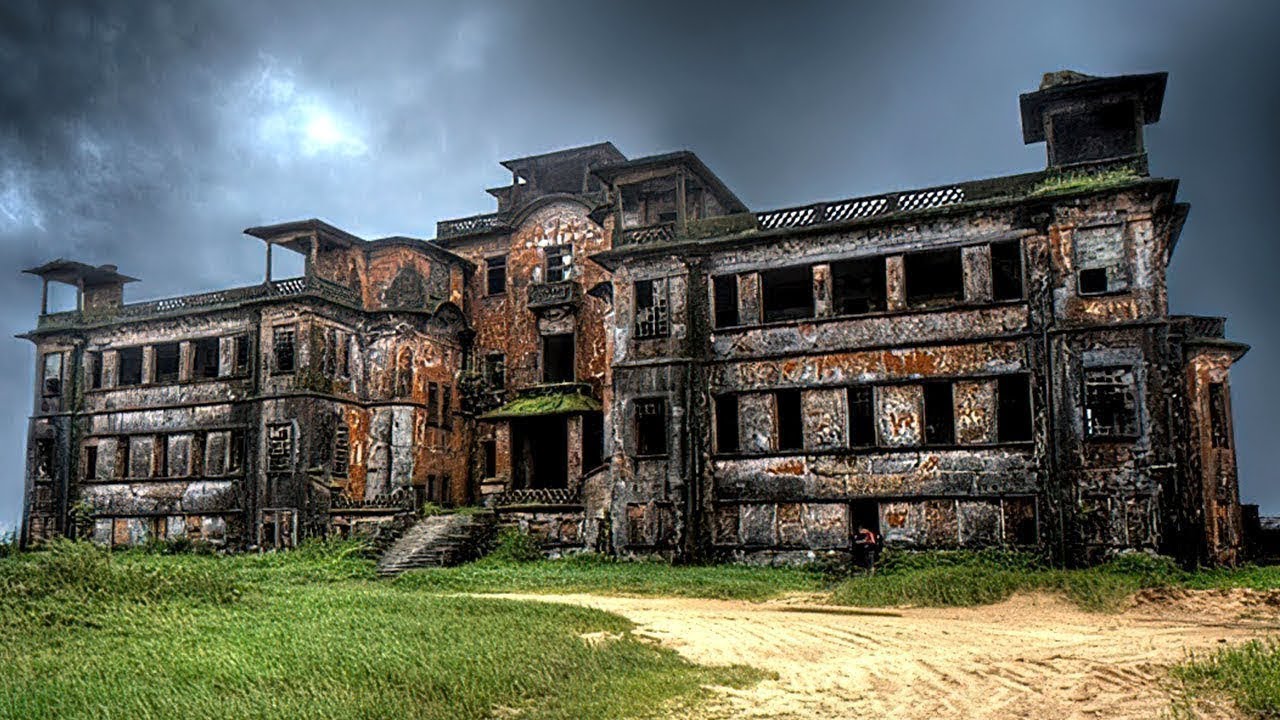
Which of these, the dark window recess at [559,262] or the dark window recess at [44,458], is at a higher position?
the dark window recess at [559,262]

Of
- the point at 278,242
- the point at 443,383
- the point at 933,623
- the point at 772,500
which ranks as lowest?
the point at 933,623

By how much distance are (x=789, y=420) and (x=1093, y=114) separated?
35.7 ft

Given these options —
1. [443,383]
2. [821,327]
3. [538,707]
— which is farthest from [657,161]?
[538,707]

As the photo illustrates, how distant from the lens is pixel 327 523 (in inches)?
1258

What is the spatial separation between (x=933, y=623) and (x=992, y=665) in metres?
3.89

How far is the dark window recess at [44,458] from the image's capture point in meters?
37.2

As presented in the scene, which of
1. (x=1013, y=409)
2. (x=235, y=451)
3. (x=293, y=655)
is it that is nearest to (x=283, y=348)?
(x=235, y=451)

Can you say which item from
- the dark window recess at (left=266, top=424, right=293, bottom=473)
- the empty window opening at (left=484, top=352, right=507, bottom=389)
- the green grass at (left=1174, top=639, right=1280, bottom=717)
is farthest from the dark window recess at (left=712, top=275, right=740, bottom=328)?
the green grass at (left=1174, top=639, right=1280, bottom=717)

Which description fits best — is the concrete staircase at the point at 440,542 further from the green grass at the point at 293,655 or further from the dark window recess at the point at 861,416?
the dark window recess at the point at 861,416

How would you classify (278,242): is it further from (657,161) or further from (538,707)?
(538,707)

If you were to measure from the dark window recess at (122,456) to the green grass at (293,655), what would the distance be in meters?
20.5

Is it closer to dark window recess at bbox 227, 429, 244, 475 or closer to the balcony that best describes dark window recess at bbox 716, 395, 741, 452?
the balcony

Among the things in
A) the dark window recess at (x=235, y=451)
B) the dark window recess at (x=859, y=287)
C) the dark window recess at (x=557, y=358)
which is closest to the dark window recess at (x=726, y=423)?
the dark window recess at (x=859, y=287)

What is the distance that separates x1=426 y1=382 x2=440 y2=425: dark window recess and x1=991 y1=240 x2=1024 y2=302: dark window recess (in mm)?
19032
